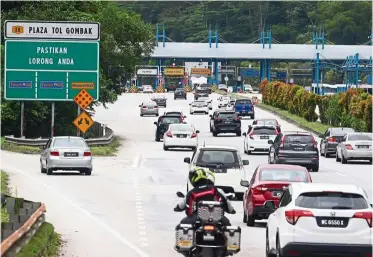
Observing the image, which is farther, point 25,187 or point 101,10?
point 101,10

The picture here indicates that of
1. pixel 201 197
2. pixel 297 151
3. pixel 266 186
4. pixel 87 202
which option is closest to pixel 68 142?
pixel 297 151

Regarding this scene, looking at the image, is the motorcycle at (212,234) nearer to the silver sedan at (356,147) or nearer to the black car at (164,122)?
the silver sedan at (356,147)

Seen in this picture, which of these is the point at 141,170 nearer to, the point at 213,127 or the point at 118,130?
the point at 213,127

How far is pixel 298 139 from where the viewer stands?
151 ft

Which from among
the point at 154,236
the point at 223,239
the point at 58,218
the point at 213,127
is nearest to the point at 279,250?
the point at 223,239

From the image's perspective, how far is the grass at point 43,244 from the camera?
17.2 m

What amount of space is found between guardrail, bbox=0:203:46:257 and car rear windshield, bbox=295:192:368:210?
3.99 meters

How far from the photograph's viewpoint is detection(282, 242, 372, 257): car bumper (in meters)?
17.6

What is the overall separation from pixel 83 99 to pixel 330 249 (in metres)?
29.9

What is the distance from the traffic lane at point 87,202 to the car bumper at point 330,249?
345 centimetres

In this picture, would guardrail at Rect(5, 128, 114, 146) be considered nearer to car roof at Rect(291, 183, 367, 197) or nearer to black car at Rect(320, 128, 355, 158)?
black car at Rect(320, 128, 355, 158)

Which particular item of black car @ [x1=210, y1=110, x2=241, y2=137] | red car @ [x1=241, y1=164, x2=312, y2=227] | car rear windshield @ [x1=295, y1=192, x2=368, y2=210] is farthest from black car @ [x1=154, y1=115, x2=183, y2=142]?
car rear windshield @ [x1=295, y1=192, x2=368, y2=210]

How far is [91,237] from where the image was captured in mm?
22859

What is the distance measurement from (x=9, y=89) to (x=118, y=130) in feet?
124
